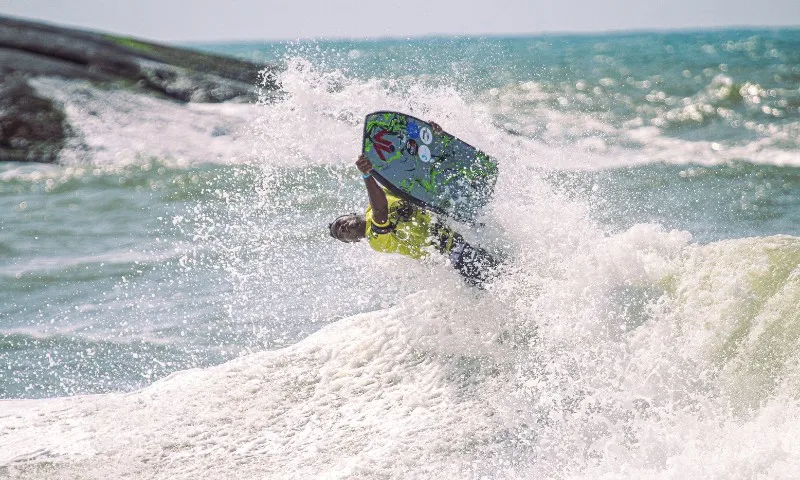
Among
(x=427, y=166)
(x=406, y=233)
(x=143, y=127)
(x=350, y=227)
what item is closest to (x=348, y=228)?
(x=350, y=227)

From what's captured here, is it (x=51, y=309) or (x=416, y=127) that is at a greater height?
(x=416, y=127)

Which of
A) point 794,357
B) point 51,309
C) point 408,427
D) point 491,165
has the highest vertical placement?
point 491,165

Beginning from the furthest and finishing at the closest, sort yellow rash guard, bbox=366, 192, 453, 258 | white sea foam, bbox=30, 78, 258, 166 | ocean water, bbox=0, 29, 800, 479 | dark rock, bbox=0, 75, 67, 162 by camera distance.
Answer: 1. dark rock, bbox=0, 75, 67, 162
2. white sea foam, bbox=30, 78, 258, 166
3. yellow rash guard, bbox=366, 192, 453, 258
4. ocean water, bbox=0, 29, 800, 479

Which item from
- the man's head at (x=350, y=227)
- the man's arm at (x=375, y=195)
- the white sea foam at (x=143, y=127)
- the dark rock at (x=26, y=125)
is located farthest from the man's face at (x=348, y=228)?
the dark rock at (x=26, y=125)

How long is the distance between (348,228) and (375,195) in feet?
1.66

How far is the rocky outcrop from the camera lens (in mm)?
18812

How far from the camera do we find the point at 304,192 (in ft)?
47.6

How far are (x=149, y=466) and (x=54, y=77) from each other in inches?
657

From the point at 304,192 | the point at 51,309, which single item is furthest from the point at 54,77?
the point at 51,309

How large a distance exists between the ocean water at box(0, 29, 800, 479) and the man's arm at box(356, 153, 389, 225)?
2.23 ft

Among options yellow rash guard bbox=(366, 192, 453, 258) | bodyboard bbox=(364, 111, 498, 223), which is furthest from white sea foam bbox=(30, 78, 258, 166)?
yellow rash guard bbox=(366, 192, 453, 258)

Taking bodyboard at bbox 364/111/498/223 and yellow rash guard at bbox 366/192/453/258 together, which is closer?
yellow rash guard at bbox 366/192/453/258

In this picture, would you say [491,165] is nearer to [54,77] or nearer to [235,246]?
[235,246]

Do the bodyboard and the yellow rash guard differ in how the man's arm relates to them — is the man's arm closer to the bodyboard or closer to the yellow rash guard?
the yellow rash guard
